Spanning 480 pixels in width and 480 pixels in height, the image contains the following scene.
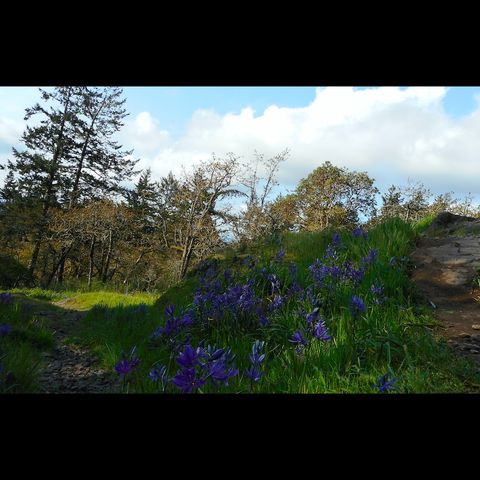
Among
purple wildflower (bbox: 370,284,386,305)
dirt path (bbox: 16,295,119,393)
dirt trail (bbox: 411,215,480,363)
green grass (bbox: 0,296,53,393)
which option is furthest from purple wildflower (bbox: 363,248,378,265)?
green grass (bbox: 0,296,53,393)

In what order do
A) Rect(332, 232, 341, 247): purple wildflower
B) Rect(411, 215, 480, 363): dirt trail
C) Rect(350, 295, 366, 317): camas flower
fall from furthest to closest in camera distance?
1. Rect(332, 232, 341, 247): purple wildflower
2. Rect(411, 215, 480, 363): dirt trail
3. Rect(350, 295, 366, 317): camas flower

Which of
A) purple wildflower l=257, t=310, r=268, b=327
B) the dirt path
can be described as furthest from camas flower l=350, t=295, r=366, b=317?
the dirt path

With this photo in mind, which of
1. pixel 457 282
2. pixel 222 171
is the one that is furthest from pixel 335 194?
pixel 457 282

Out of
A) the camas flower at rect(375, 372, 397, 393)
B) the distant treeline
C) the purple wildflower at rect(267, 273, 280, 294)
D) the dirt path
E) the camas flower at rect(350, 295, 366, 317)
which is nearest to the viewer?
the camas flower at rect(375, 372, 397, 393)

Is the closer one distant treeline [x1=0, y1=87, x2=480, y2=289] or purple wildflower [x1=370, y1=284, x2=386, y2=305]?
purple wildflower [x1=370, y1=284, x2=386, y2=305]

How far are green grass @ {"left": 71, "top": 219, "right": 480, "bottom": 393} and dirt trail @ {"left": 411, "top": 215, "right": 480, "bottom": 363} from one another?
0.59 ft

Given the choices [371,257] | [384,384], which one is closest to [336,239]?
[371,257]

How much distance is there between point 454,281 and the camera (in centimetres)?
400

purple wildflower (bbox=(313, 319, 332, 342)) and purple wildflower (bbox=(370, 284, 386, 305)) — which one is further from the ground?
purple wildflower (bbox=(370, 284, 386, 305))

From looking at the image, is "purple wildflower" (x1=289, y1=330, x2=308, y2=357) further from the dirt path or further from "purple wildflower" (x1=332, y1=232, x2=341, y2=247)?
"purple wildflower" (x1=332, y1=232, x2=341, y2=247)

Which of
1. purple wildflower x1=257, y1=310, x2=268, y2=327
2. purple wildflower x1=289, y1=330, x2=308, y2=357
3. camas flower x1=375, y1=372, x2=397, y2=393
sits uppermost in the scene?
purple wildflower x1=257, y1=310, x2=268, y2=327

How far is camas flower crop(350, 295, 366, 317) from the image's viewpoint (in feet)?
8.71
